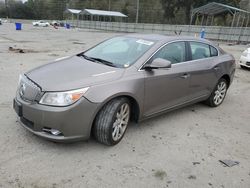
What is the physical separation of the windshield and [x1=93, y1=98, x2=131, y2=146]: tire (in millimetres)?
618

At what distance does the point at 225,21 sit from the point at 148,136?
143 ft

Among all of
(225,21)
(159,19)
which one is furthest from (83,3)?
(225,21)

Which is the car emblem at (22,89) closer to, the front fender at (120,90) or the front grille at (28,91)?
the front grille at (28,91)

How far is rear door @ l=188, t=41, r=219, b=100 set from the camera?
4.50 metres

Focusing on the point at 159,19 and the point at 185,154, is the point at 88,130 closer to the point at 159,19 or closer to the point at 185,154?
the point at 185,154

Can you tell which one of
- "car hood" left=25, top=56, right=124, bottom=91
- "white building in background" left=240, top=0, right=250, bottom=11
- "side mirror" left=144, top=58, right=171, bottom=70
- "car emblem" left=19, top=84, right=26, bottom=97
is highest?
"white building in background" left=240, top=0, right=250, bottom=11

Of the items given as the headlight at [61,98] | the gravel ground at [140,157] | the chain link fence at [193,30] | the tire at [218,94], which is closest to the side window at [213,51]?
the tire at [218,94]

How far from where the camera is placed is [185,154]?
3.40 meters

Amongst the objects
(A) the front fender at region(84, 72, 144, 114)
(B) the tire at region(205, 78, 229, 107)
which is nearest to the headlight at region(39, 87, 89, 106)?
(A) the front fender at region(84, 72, 144, 114)

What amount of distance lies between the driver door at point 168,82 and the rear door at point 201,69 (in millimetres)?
193

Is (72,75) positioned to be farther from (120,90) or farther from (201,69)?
(201,69)

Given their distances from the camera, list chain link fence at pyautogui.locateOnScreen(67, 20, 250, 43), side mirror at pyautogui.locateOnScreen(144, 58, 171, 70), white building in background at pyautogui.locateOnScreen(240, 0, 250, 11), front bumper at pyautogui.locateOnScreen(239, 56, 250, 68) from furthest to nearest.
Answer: white building in background at pyautogui.locateOnScreen(240, 0, 250, 11) < chain link fence at pyautogui.locateOnScreen(67, 20, 250, 43) < front bumper at pyautogui.locateOnScreen(239, 56, 250, 68) < side mirror at pyautogui.locateOnScreen(144, 58, 171, 70)

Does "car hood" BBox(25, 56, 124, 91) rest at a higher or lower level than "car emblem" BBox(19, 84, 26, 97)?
higher

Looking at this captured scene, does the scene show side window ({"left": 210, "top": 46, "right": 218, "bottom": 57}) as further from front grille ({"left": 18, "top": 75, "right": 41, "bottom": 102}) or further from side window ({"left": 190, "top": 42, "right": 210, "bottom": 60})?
front grille ({"left": 18, "top": 75, "right": 41, "bottom": 102})
